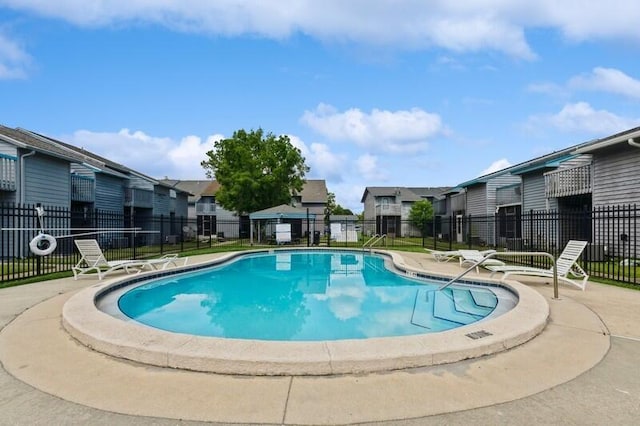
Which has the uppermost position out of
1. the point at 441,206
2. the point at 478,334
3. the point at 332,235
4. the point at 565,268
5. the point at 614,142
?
the point at 614,142

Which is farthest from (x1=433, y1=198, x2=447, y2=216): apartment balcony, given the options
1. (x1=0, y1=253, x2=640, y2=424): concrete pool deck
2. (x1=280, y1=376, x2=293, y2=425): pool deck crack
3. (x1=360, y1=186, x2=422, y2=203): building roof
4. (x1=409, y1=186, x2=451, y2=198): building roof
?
(x1=280, y1=376, x2=293, y2=425): pool deck crack

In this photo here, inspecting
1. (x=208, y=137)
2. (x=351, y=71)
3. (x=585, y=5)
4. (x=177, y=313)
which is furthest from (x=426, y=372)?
(x=208, y=137)

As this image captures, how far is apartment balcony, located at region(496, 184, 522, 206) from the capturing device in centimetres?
2180

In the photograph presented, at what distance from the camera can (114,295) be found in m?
7.17

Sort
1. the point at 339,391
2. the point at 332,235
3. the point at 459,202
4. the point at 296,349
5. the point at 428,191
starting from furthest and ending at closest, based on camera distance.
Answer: the point at 428,191
the point at 459,202
the point at 332,235
the point at 296,349
the point at 339,391

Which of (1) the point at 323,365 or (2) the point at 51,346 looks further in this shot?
(2) the point at 51,346

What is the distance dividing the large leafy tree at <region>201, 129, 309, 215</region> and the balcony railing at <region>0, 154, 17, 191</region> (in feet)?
44.3

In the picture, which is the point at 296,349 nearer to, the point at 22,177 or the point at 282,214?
the point at 22,177

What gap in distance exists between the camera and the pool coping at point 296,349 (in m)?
3.17

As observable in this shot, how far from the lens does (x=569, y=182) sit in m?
16.5

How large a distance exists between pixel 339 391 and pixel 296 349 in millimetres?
725

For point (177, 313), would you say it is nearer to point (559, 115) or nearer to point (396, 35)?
point (396, 35)

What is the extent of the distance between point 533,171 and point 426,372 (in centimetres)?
1967

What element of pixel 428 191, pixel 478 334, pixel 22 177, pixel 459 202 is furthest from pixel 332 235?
pixel 428 191
